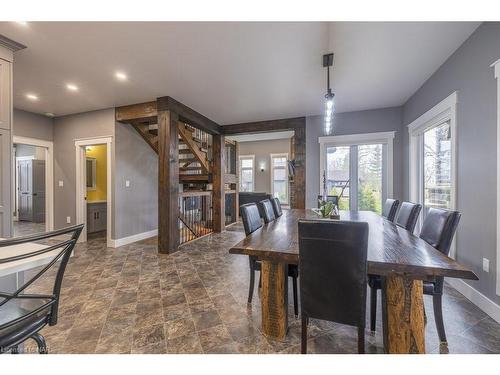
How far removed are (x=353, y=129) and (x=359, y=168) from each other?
82 cm

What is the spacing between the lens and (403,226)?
8.06ft

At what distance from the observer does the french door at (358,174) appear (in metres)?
4.55

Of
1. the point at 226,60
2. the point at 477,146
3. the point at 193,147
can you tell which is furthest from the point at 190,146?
the point at 477,146

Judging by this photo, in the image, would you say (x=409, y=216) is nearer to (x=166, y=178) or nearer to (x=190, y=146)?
(x=166, y=178)

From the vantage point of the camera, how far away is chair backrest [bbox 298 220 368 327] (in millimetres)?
1287

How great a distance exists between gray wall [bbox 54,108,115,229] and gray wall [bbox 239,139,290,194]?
6.05 meters

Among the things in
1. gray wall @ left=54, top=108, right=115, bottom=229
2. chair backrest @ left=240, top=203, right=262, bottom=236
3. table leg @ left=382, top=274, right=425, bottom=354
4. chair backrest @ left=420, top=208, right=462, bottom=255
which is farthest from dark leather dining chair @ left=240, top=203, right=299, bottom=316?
gray wall @ left=54, top=108, right=115, bottom=229

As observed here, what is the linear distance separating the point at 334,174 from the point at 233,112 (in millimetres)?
2499

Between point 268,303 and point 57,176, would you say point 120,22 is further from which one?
point 57,176

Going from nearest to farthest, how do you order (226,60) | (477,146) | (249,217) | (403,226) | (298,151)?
(477,146)
(249,217)
(403,226)
(226,60)
(298,151)

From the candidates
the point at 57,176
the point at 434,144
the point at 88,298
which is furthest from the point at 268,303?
the point at 57,176

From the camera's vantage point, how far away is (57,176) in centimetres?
473

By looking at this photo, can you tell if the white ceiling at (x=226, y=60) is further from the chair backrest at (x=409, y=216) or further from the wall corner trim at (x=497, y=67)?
the chair backrest at (x=409, y=216)

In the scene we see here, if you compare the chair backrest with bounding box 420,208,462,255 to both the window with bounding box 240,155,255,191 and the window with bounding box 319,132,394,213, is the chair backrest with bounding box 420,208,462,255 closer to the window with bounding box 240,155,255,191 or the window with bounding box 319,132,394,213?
the window with bounding box 319,132,394,213
